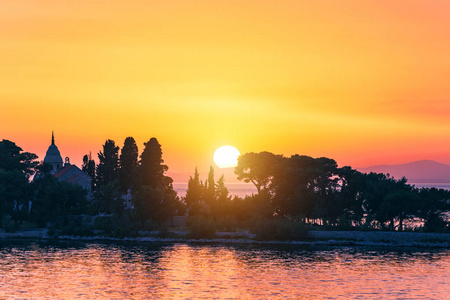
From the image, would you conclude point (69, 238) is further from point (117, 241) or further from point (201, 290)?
point (201, 290)

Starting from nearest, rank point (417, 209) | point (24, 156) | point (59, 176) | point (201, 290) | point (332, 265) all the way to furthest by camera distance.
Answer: point (201, 290), point (332, 265), point (417, 209), point (59, 176), point (24, 156)

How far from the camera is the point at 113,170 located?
12669cm

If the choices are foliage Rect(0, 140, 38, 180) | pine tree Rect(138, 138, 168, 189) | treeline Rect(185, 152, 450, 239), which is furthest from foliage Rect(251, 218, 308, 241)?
foliage Rect(0, 140, 38, 180)

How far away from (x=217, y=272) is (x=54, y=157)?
96.5m

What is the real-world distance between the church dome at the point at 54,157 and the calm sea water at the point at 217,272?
61.5 metres

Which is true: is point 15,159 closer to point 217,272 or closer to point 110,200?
point 110,200

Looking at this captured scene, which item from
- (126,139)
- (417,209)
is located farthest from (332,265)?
(126,139)

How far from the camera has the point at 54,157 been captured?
6043 inches

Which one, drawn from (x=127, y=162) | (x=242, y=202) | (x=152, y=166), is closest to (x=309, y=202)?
(x=242, y=202)

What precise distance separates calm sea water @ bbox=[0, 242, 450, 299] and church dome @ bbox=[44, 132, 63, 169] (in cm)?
6149

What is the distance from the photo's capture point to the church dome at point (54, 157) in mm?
152625

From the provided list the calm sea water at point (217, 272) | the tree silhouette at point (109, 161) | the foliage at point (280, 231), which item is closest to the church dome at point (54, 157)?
the tree silhouette at point (109, 161)

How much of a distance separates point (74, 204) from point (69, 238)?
29.4ft

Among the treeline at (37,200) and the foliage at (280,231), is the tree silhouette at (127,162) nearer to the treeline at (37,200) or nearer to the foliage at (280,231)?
the treeline at (37,200)
